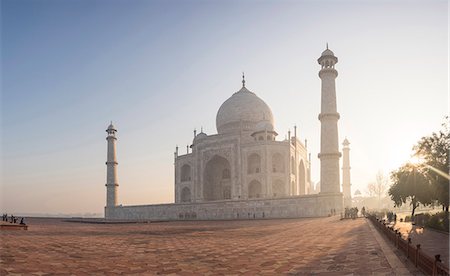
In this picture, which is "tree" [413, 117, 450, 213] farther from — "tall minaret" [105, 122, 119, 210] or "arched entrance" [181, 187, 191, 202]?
"tall minaret" [105, 122, 119, 210]

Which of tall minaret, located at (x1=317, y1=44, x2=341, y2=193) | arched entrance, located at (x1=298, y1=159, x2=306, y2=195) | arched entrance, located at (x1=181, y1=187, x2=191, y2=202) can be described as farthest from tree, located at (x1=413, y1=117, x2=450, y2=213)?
arched entrance, located at (x1=181, y1=187, x2=191, y2=202)

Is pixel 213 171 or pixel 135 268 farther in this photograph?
pixel 213 171

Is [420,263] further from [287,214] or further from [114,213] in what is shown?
[114,213]

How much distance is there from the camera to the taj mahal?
1218 inches

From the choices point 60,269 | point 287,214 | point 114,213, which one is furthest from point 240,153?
point 60,269

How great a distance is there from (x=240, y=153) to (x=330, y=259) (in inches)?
1353

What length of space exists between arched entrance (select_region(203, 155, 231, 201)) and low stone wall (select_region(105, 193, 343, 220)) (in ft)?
21.9

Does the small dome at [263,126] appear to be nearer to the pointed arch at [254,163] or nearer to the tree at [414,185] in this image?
the pointed arch at [254,163]

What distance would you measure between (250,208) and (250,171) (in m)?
10.2

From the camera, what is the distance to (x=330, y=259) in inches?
283

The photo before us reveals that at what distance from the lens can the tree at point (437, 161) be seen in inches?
664

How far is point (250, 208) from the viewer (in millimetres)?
33125

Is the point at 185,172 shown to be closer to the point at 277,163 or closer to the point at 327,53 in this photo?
the point at 277,163

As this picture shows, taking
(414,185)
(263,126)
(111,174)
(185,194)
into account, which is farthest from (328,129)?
(111,174)
